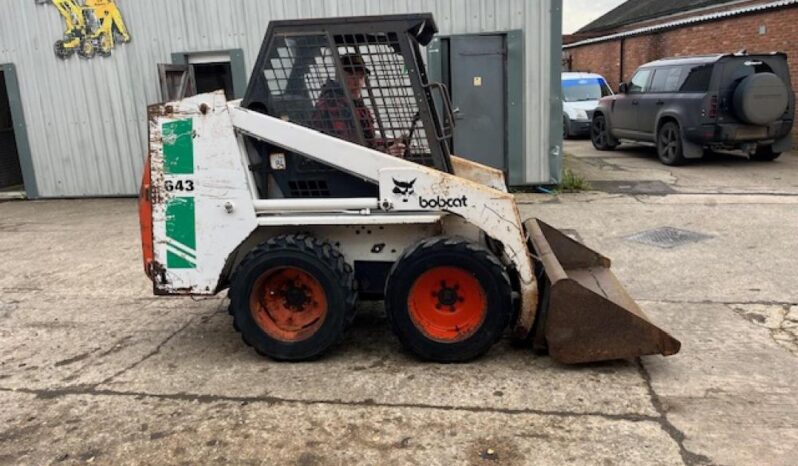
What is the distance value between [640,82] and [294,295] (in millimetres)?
10955

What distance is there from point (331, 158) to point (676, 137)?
9.73 m

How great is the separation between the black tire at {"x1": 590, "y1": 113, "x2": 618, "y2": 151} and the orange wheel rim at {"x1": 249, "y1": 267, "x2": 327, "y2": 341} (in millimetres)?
11926

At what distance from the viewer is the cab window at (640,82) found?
1298 centimetres

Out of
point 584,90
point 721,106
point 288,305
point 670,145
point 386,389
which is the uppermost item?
point 584,90

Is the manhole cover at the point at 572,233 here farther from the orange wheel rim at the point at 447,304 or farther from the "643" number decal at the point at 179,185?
the "643" number decal at the point at 179,185

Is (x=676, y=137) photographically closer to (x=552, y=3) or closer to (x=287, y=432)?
(x=552, y=3)

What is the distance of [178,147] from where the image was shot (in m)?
4.28

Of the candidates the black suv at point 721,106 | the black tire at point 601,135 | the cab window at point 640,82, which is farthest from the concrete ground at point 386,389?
the black tire at point 601,135

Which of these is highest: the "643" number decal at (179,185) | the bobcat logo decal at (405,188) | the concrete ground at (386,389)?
the "643" number decal at (179,185)

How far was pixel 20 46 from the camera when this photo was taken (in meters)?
10.7

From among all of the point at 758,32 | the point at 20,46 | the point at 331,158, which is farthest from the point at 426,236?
the point at 758,32

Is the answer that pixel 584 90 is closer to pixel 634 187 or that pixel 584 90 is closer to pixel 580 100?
pixel 580 100

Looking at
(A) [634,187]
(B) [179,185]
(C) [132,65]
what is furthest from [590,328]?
(C) [132,65]

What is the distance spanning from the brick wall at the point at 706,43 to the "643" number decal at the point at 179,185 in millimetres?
13345
